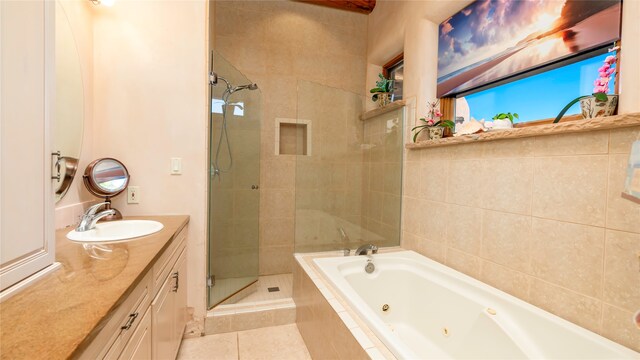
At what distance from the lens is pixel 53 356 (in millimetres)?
497

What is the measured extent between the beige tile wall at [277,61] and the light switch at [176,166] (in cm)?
103

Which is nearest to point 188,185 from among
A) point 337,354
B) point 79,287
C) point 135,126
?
point 135,126

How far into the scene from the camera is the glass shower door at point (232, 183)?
2.11 metres

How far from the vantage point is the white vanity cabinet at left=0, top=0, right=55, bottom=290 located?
676 millimetres

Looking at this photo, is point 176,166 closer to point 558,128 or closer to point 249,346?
point 249,346

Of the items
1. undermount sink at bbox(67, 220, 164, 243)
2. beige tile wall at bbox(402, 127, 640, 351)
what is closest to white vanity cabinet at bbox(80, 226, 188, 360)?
undermount sink at bbox(67, 220, 164, 243)

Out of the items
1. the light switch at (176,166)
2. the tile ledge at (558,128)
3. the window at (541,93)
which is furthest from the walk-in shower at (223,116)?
the window at (541,93)

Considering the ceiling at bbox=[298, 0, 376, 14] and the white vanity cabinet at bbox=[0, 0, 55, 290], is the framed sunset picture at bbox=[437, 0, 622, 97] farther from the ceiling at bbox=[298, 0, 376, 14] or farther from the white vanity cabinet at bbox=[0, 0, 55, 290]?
the white vanity cabinet at bbox=[0, 0, 55, 290]

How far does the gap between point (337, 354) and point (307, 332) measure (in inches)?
22.2

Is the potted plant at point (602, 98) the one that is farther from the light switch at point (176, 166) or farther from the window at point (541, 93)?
the light switch at point (176, 166)

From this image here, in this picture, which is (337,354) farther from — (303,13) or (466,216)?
(303,13)

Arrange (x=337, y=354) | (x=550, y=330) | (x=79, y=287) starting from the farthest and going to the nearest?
(x=337, y=354)
(x=550, y=330)
(x=79, y=287)

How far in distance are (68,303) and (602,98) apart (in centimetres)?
202

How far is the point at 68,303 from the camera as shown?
0.70 metres
